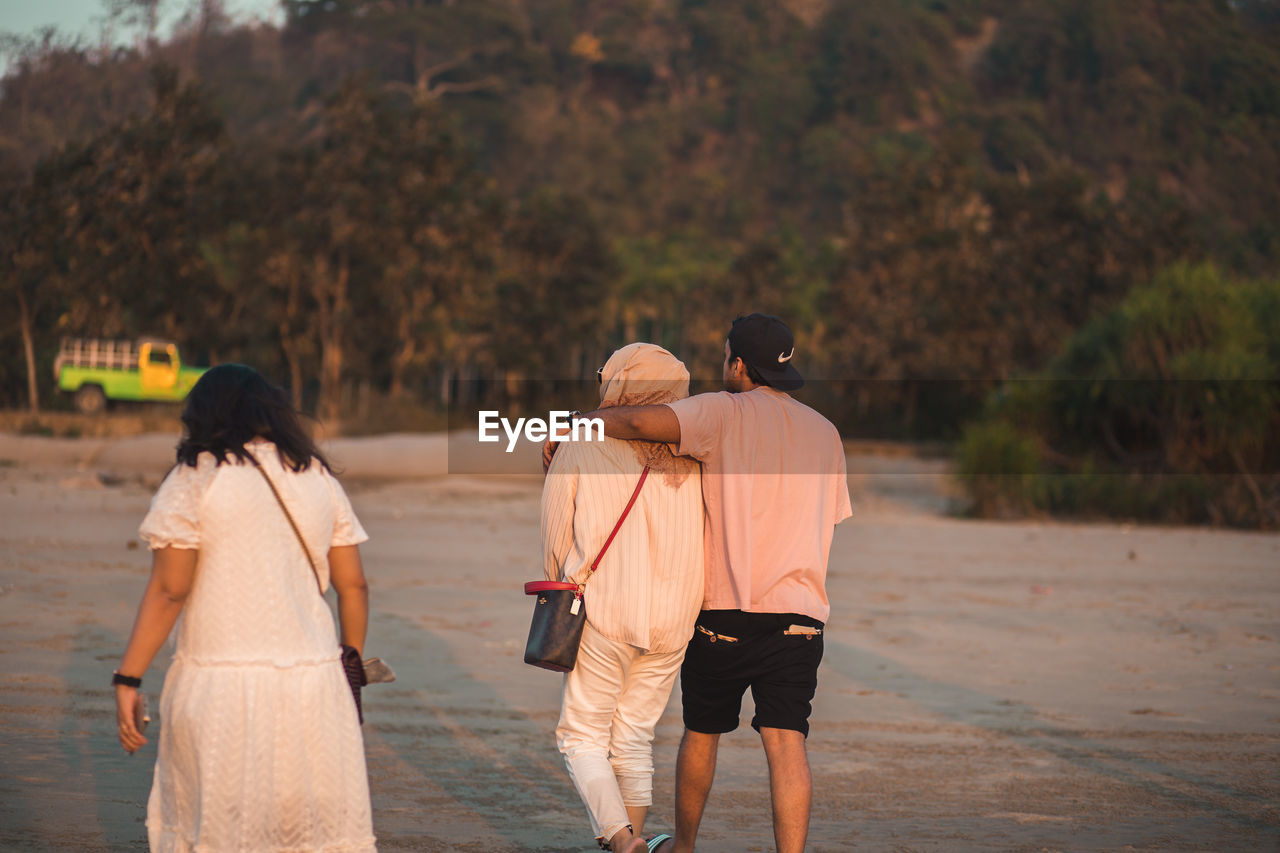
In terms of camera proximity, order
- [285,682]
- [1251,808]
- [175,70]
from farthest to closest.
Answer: [175,70]
[1251,808]
[285,682]

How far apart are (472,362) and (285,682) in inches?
1891

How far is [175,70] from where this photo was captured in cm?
4084

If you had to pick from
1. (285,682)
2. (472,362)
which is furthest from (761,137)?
(285,682)

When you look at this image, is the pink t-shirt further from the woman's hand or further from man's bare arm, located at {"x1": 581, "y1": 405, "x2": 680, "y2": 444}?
the woman's hand

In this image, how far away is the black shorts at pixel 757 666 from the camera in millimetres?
4480

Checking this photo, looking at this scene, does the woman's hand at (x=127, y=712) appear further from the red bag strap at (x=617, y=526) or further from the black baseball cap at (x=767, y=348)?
the black baseball cap at (x=767, y=348)

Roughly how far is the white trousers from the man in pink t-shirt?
14 cm

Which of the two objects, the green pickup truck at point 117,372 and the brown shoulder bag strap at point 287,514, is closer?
the brown shoulder bag strap at point 287,514

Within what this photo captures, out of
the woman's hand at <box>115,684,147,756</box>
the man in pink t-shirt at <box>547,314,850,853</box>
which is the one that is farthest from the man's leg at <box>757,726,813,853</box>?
the woman's hand at <box>115,684,147,756</box>

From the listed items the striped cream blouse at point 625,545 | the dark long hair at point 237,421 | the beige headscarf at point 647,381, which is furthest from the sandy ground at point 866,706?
the dark long hair at point 237,421

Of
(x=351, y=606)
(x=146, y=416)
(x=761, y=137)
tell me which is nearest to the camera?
(x=351, y=606)

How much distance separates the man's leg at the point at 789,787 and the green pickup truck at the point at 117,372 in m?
33.4

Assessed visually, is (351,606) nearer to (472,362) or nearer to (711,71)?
(472,362)

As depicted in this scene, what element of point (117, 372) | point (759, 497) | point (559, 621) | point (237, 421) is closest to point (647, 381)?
point (759, 497)
